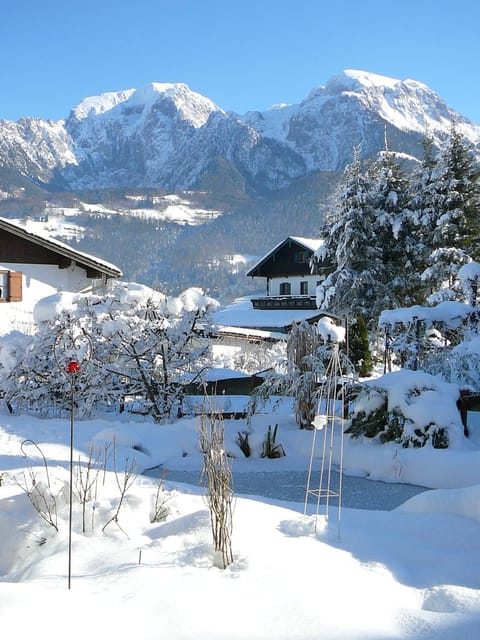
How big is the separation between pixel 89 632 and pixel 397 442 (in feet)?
21.5

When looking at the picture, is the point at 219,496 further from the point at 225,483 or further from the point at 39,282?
the point at 39,282

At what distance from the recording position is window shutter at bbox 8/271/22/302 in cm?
1995

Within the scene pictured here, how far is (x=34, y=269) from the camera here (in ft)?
68.6

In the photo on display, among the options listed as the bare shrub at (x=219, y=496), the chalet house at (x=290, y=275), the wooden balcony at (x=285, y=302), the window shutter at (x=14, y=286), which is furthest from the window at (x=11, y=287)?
the wooden balcony at (x=285, y=302)

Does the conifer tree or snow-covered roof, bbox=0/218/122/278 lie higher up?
the conifer tree

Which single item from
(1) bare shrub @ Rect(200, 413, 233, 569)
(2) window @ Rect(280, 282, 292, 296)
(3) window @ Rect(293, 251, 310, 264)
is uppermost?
(3) window @ Rect(293, 251, 310, 264)

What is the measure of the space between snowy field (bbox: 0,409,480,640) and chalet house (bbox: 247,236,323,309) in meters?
30.3

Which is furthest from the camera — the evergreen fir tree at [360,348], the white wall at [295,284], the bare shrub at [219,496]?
the white wall at [295,284]

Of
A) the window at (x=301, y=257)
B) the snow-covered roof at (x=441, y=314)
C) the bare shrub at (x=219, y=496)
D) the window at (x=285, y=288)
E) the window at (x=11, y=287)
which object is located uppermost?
the window at (x=301, y=257)

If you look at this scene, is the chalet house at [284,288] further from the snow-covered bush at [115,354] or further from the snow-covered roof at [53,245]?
the snow-covered bush at [115,354]

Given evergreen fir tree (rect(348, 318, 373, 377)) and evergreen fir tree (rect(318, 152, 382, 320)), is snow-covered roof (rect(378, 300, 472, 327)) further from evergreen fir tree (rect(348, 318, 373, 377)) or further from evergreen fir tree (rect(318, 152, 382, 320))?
evergreen fir tree (rect(318, 152, 382, 320))

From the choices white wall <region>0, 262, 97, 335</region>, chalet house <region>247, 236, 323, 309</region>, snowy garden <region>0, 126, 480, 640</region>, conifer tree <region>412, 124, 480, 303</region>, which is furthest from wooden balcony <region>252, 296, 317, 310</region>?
snowy garden <region>0, 126, 480, 640</region>

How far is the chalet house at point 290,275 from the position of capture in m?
36.4

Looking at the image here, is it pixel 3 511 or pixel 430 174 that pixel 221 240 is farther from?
pixel 3 511
